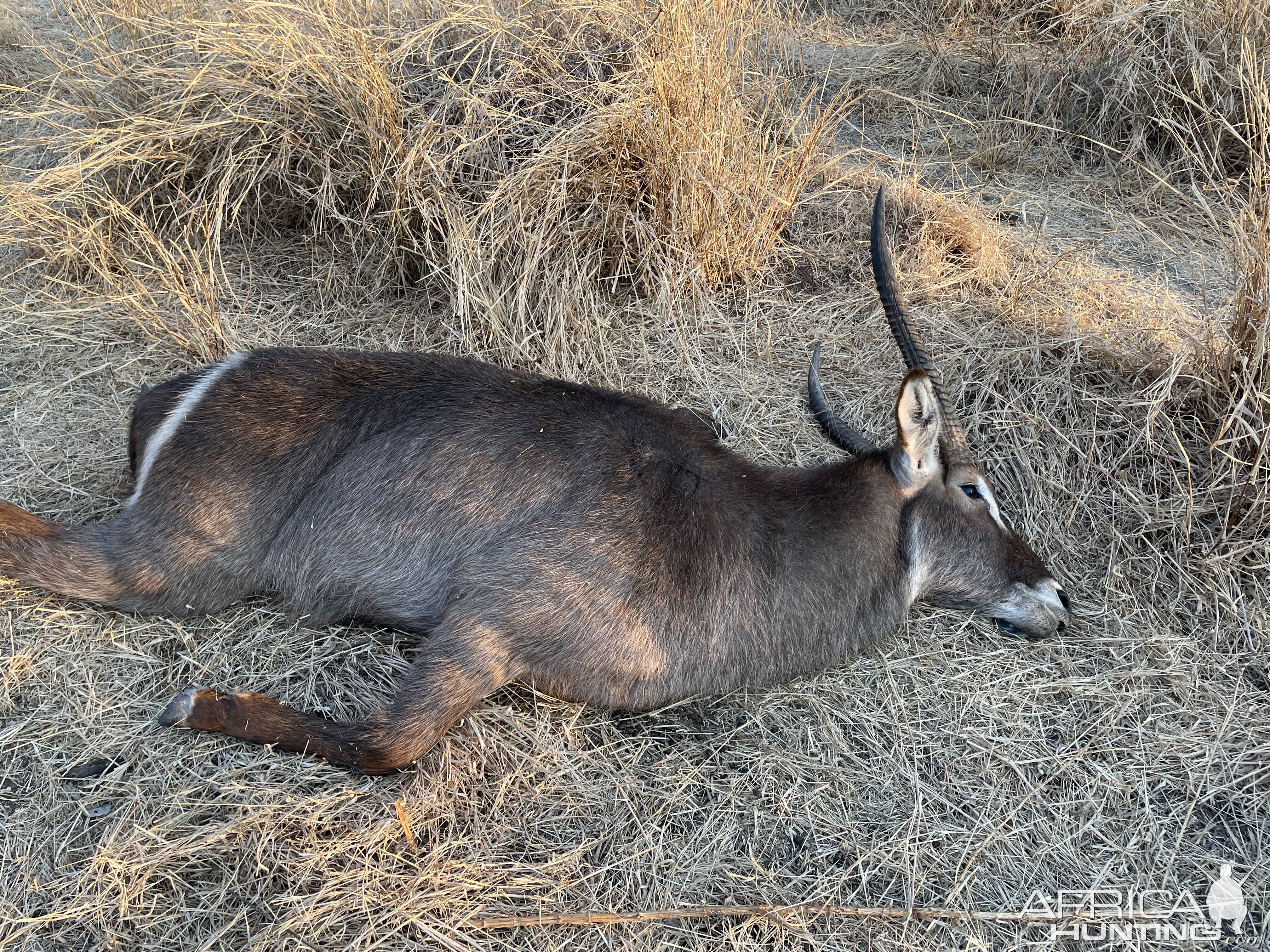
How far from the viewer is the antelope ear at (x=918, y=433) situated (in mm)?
2830

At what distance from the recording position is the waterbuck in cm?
269

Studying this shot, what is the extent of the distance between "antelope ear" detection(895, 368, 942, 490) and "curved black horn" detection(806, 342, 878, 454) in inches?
13.3

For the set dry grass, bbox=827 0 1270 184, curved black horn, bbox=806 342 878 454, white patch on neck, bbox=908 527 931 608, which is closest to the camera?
white patch on neck, bbox=908 527 931 608

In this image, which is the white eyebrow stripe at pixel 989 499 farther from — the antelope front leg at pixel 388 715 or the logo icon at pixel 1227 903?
the antelope front leg at pixel 388 715

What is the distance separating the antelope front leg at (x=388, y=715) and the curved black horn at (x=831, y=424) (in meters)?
1.47

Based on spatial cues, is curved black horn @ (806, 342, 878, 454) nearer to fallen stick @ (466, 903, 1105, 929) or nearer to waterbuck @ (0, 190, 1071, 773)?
waterbuck @ (0, 190, 1071, 773)

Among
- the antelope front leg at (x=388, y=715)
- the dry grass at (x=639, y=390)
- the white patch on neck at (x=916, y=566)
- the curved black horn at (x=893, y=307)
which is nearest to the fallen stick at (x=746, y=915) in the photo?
the dry grass at (x=639, y=390)

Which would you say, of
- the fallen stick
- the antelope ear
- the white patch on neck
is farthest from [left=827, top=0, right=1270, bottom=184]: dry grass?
the fallen stick

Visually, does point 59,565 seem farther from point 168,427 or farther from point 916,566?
point 916,566

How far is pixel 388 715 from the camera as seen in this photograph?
104 inches

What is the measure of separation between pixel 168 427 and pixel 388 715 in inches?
45.8

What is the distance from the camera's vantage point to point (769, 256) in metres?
4.61

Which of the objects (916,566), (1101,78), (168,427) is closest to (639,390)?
(916,566)

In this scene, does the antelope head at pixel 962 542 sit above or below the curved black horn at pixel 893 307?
below
